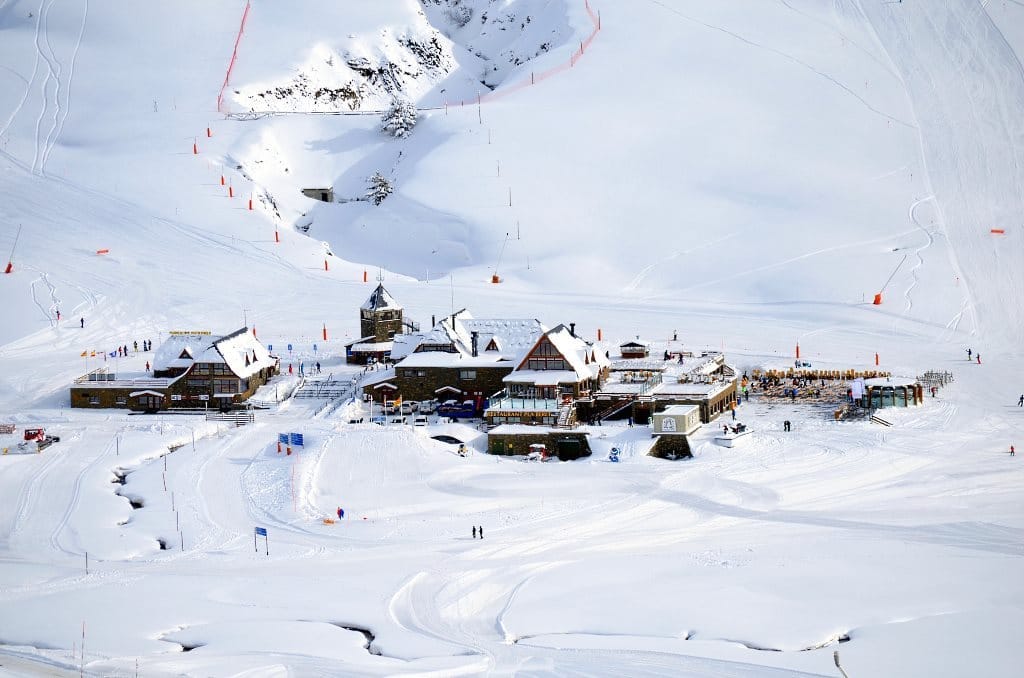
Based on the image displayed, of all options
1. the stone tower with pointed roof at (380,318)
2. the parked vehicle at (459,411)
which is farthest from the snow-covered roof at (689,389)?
the stone tower with pointed roof at (380,318)

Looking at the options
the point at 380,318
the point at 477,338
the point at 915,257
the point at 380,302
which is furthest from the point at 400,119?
the point at 477,338

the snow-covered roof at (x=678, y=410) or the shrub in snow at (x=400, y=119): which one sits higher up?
the shrub in snow at (x=400, y=119)

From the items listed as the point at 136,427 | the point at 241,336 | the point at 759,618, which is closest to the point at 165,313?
the point at 241,336

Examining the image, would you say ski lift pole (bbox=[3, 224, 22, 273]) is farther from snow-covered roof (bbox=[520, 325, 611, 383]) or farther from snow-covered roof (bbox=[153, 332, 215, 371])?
snow-covered roof (bbox=[520, 325, 611, 383])

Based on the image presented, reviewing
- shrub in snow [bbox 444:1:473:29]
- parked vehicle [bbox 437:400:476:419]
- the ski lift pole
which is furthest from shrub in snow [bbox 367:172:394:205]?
shrub in snow [bbox 444:1:473:29]

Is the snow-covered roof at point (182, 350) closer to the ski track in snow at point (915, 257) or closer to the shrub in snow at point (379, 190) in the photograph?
the shrub in snow at point (379, 190)

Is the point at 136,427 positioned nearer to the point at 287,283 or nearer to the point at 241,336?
the point at 241,336

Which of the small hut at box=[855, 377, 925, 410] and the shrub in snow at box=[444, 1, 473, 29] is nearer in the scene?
the small hut at box=[855, 377, 925, 410]
